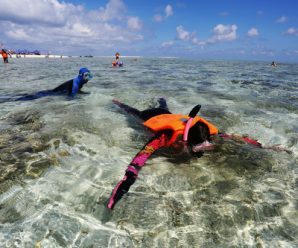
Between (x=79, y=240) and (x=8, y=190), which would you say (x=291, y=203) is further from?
(x=8, y=190)

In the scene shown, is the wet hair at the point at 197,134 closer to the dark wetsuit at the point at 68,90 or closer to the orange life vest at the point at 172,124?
the orange life vest at the point at 172,124

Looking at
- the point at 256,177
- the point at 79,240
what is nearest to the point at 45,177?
the point at 79,240

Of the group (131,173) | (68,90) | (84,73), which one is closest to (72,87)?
(68,90)

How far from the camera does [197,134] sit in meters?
6.19

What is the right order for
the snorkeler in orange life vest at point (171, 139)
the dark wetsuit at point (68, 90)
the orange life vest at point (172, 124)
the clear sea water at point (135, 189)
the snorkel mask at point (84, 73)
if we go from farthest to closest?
the dark wetsuit at point (68, 90)
the snorkel mask at point (84, 73)
the orange life vest at point (172, 124)
the snorkeler in orange life vest at point (171, 139)
the clear sea water at point (135, 189)

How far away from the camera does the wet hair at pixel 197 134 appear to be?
6.18m

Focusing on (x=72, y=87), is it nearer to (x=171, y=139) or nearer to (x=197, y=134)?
(x=171, y=139)

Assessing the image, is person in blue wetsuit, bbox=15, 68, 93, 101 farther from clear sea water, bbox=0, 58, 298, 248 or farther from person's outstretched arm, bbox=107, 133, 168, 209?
person's outstretched arm, bbox=107, 133, 168, 209

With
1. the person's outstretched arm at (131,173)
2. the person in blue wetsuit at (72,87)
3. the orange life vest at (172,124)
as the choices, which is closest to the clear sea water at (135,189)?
the person's outstretched arm at (131,173)

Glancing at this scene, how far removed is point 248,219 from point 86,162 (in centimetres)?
363

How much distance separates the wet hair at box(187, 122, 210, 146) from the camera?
20.3 feet

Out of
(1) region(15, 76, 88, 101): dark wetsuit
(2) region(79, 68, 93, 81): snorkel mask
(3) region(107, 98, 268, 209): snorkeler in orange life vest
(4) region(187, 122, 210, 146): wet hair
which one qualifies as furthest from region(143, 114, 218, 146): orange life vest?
(1) region(15, 76, 88, 101): dark wetsuit

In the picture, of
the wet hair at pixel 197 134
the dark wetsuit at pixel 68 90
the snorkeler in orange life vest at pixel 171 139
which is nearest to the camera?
the snorkeler in orange life vest at pixel 171 139

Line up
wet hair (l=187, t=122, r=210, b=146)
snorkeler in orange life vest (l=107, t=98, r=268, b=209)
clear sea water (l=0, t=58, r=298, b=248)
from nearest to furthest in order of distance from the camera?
clear sea water (l=0, t=58, r=298, b=248), snorkeler in orange life vest (l=107, t=98, r=268, b=209), wet hair (l=187, t=122, r=210, b=146)
